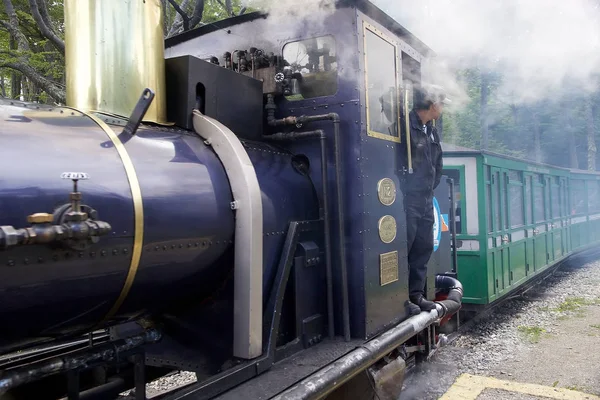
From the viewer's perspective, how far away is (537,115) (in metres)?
28.4

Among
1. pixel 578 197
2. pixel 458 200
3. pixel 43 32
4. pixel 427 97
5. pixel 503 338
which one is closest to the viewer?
pixel 427 97

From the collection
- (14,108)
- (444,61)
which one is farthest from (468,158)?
(14,108)

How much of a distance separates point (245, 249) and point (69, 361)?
933mm

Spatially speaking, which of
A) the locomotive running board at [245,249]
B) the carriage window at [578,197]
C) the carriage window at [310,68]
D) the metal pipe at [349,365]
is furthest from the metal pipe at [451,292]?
the carriage window at [578,197]

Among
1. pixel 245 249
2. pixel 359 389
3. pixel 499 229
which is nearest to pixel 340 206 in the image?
pixel 245 249

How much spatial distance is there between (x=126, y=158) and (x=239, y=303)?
924 mm

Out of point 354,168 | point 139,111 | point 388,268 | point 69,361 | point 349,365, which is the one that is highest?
point 139,111

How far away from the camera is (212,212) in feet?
8.27

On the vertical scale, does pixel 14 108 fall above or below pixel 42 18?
below

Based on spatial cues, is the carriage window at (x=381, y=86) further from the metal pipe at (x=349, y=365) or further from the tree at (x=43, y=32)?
the tree at (x=43, y=32)

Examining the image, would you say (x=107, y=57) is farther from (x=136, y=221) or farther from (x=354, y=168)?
(x=354, y=168)

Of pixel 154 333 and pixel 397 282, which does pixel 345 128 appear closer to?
pixel 397 282

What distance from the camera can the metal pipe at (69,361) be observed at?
2225mm

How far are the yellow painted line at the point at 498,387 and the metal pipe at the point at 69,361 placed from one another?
124 inches
